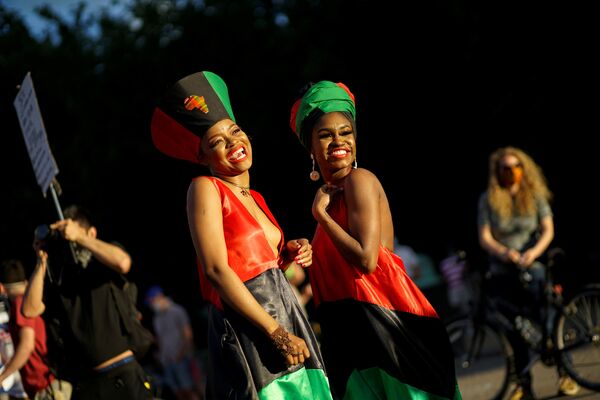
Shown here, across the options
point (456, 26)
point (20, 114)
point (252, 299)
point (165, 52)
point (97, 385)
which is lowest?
point (97, 385)

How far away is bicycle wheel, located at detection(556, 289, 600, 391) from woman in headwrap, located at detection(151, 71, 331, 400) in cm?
388

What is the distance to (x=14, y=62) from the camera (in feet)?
83.1

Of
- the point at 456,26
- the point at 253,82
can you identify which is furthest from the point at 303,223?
the point at 456,26

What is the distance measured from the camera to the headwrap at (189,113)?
4039mm

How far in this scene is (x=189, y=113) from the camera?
159 inches

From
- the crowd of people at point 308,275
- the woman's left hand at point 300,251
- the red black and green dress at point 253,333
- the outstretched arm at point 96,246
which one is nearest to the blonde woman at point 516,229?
the outstretched arm at point 96,246

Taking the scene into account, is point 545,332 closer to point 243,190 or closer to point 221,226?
point 243,190

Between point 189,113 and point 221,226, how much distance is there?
0.54 metres

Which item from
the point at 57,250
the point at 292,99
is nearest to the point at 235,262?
the point at 57,250

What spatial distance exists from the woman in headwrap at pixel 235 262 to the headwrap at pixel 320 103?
0.41 meters

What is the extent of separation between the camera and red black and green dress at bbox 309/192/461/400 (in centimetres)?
409

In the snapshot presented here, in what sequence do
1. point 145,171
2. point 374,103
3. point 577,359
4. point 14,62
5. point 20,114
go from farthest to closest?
point 14,62
point 145,171
point 374,103
point 577,359
point 20,114

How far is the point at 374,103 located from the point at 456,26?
7.45 ft

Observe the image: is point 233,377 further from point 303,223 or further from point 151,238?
point 151,238
